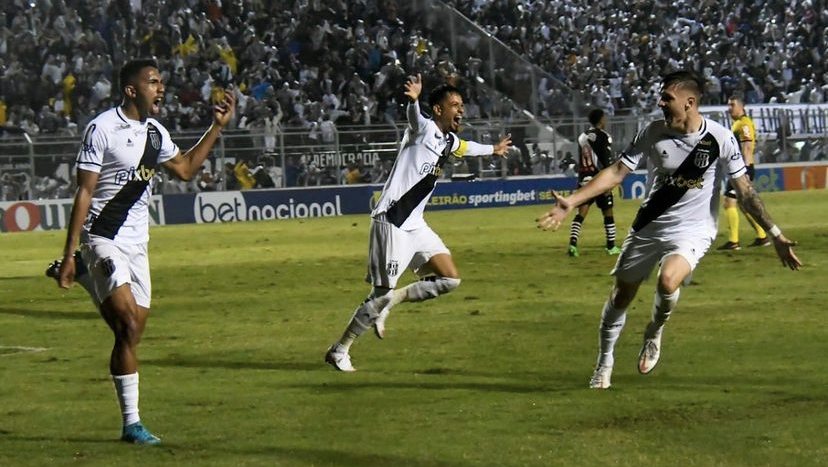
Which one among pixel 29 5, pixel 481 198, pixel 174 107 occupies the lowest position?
pixel 481 198

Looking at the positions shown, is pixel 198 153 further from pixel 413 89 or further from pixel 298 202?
pixel 298 202

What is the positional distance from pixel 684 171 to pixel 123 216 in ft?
13.7

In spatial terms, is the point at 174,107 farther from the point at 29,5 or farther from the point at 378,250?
the point at 378,250

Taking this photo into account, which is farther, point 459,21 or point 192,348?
point 459,21

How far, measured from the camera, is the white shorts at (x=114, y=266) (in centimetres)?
833

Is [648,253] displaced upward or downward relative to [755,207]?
downward

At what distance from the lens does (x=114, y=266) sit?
8320 mm

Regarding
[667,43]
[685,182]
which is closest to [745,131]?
[685,182]

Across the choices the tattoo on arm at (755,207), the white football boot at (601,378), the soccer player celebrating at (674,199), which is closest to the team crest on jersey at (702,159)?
the soccer player celebrating at (674,199)

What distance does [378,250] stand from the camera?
1149cm

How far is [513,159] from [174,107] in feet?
33.0

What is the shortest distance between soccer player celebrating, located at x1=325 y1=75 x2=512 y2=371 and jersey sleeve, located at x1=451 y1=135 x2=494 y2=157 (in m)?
0.08

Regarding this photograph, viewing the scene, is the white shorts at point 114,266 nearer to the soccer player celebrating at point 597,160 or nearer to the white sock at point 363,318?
the white sock at point 363,318

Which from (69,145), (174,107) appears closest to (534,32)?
(174,107)
